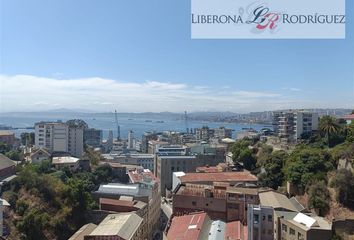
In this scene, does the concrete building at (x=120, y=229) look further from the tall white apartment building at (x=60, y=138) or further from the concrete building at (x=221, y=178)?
the tall white apartment building at (x=60, y=138)

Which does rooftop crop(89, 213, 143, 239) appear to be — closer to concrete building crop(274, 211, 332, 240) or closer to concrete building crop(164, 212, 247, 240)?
A: concrete building crop(164, 212, 247, 240)

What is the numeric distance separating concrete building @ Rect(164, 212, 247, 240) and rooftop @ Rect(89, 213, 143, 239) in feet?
2.53

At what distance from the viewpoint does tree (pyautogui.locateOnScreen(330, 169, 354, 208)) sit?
8148 mm

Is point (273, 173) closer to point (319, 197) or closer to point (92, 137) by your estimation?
point (319, 197)

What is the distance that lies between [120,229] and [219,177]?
4.76 meters

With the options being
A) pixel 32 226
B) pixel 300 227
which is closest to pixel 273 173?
pixel 300 227

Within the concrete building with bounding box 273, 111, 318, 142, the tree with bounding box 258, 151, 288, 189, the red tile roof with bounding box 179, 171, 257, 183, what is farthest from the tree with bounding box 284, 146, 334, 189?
the concrete building with bounding box 273, 111, 318, 142

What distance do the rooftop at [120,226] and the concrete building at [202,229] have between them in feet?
2.53

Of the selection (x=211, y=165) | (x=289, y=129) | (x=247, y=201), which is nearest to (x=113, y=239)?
(x=247, y=201)

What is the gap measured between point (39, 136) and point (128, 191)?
822 cm

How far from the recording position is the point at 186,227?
8469 mm

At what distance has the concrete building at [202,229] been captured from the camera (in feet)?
26.2

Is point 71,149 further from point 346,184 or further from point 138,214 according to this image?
point 346,184

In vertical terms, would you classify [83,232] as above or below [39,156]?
below
